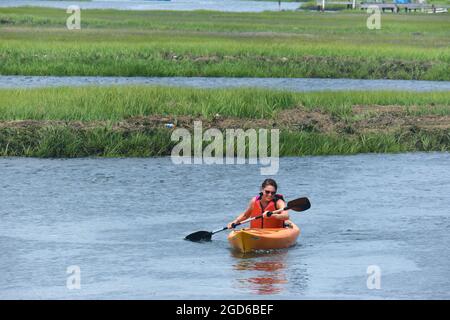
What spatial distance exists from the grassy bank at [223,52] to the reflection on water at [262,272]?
27.0 metres

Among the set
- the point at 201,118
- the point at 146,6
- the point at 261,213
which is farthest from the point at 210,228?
the point at 146,6

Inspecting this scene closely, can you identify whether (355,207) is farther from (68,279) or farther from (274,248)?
(68,279)

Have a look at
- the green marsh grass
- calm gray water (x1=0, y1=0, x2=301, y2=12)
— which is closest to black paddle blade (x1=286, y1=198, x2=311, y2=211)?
the green marsh grass

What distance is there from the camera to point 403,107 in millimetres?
35750

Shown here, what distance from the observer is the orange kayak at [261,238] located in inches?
814

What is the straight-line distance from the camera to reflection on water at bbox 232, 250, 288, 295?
18484 mm

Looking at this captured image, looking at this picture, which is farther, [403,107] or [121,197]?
[403,107]

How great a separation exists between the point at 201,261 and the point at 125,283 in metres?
2.07

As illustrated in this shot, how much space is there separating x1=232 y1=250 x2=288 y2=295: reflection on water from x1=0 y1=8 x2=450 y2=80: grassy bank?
1063 inches

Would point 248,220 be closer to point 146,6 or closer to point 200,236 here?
point 200,236

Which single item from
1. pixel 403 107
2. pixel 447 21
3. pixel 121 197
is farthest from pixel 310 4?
pixel 121 197

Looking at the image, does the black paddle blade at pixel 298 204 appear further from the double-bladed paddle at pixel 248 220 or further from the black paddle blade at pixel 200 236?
the black paddle blade at pixel 200 236
